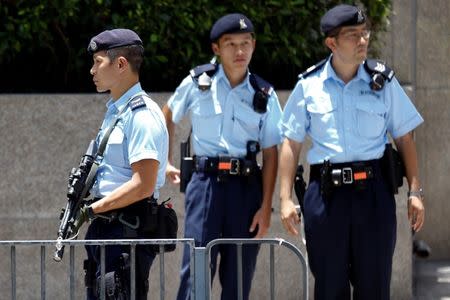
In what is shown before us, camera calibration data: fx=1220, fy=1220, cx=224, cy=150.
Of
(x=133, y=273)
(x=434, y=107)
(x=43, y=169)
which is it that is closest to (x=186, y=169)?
(x=133, y=273)

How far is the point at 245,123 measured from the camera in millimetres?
6582

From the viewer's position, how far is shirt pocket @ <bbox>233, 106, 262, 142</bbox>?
6.58 m

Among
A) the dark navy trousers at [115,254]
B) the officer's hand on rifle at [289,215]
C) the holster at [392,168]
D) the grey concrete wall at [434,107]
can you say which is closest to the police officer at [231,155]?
the officer's hand on rifle at [289,215]

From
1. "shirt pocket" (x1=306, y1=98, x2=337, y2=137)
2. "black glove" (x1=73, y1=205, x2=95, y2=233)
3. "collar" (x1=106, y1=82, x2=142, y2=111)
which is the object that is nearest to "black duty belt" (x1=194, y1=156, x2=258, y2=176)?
"shirt pocket" (x1=306, y1=98, x2=337, y2=137)

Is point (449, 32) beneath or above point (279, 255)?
above

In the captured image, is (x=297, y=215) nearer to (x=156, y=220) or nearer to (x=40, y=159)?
(x=156, y=220)

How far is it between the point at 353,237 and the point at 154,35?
2.45 metres

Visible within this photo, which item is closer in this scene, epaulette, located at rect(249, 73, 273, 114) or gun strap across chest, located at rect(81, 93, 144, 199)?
gun strap across chest, located at rect(81, 93, 144, 199)

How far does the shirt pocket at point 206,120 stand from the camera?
6594 mm

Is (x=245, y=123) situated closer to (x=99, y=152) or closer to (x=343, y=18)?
(x=343, y=18)

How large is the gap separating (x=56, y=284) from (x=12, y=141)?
0.98 metres

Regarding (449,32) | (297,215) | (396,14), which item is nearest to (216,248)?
(297,215)

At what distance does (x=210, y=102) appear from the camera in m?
6.65

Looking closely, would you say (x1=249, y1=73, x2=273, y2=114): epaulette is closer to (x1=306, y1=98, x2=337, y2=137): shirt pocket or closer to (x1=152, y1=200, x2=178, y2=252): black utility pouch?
(x1=306, y1=98, x2=337, y2=137): shirt pocket
